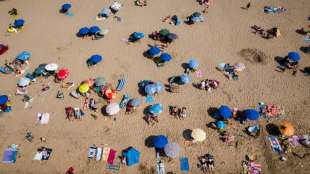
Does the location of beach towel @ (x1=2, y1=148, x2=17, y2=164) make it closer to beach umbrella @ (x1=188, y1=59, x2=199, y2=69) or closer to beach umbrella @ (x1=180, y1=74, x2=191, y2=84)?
beach umbrella @ (x1=180, y1=74, x2=191, y2=84)

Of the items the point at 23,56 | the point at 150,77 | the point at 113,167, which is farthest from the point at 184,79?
the point at 23,56

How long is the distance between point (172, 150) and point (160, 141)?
106 centimetres

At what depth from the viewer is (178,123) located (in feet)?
74.1

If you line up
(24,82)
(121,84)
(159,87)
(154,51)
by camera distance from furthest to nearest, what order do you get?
1. (154,51)
2. (24,82)
3. (121,84)
4. (159,87)

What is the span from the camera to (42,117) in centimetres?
2358

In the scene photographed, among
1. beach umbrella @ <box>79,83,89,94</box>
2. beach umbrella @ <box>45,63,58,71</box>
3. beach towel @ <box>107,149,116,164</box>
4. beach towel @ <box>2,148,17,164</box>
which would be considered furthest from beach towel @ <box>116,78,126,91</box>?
beach towel @ <box>2,148,17,164</box>

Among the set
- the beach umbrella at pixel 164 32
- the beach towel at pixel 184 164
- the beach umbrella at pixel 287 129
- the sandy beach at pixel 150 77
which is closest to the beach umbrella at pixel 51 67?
the sandy beach at pixel 150 77

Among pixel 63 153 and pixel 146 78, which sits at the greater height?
pixel 146 78

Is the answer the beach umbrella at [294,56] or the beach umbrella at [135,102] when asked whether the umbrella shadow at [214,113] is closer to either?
the beach umbrella at [135,102]

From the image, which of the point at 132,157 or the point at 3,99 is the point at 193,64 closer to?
the point at 132,157

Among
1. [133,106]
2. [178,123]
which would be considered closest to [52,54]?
[133,106]

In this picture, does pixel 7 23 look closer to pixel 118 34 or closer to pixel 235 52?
pixel 118 34

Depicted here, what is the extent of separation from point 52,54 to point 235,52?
60.1ft

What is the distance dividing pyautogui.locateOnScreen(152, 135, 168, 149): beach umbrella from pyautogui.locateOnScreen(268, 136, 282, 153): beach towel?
7862 mm
